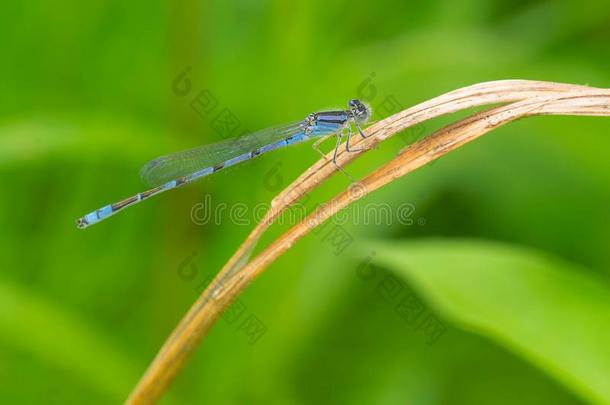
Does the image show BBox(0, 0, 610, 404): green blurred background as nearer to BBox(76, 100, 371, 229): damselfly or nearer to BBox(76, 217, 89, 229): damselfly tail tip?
BBox(76, 100, 371, 229): damselfly

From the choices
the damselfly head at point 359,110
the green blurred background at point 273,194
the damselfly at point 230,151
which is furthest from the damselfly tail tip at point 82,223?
the damselfly head at point 359,110

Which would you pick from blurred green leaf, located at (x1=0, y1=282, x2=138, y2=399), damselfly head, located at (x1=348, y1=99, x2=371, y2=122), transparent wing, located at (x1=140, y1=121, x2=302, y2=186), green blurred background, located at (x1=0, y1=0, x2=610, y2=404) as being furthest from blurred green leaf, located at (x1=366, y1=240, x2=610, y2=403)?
blurred green leaf, located at (x1=0, y1=282, x2=138, y2=399)

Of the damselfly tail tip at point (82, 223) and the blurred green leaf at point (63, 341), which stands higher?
the damselfly tail tip at point (82, 223)

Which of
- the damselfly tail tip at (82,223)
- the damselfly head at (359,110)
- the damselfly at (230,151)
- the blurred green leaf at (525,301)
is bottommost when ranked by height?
the blurred green leaf at (525,301)

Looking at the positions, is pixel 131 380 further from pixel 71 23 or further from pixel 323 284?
pixel 71 23

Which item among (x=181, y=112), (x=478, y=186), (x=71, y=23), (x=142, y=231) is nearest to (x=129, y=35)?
(x=71, y=23)

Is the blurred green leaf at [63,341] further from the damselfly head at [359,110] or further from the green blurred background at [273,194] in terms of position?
the damselfly head at [359,110]

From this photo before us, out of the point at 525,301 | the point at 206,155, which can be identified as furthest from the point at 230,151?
the point at 525,301
